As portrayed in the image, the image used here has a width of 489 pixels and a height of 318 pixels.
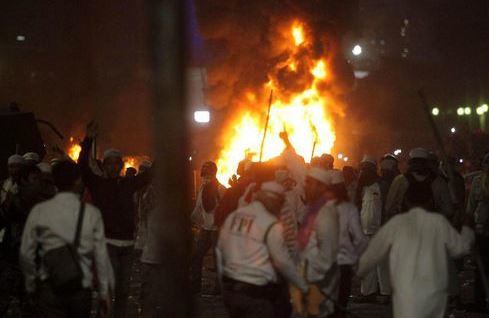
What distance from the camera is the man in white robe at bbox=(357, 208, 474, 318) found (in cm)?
663

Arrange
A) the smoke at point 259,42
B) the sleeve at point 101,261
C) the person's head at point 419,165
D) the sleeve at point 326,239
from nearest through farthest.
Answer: the sleeve at point 101,261 < the sleeve at point 326,239 < the person's head at point 419,165 < the smoke at point 259,42

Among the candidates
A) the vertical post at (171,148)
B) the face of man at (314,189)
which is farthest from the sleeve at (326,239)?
the vertical post at (171,148)

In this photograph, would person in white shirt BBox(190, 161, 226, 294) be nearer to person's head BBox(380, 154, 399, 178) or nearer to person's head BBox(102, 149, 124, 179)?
person's head BBox(380, 154, 399, 178)

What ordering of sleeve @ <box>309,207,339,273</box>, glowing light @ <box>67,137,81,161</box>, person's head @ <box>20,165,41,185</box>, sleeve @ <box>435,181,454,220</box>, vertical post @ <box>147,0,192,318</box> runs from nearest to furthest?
1. vertical post @ <box>147,0,192,318</box>
2. sleeve @ <box>309,207,339,273</box>
3. person's head @ <box>20,165,41,185</box>
4. sleeve @ <box>435,181,454,220</box>
5. glowing light @ <box>67,137,81,161</box>

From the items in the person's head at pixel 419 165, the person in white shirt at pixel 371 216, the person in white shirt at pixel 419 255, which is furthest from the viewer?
the person in white shirt at pixel 371 216

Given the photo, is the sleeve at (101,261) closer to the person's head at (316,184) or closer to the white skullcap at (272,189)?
the white skullcap at (272,189)

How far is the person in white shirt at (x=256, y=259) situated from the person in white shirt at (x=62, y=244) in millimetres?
953

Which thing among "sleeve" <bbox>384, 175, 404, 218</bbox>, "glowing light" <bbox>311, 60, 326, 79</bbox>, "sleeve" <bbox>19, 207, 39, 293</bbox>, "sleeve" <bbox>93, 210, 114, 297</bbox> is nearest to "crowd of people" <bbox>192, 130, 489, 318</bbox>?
"sleeve" <bbox>93, 210, 114, 297</bbox>

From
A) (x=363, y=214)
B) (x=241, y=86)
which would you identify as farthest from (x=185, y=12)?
(x=241, y=86)

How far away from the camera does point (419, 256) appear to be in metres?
6.65

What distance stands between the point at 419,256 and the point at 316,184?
4.94ft

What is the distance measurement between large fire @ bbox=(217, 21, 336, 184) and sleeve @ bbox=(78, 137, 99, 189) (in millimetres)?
20604

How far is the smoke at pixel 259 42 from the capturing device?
101 feet

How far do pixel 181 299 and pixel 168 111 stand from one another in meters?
0.91
